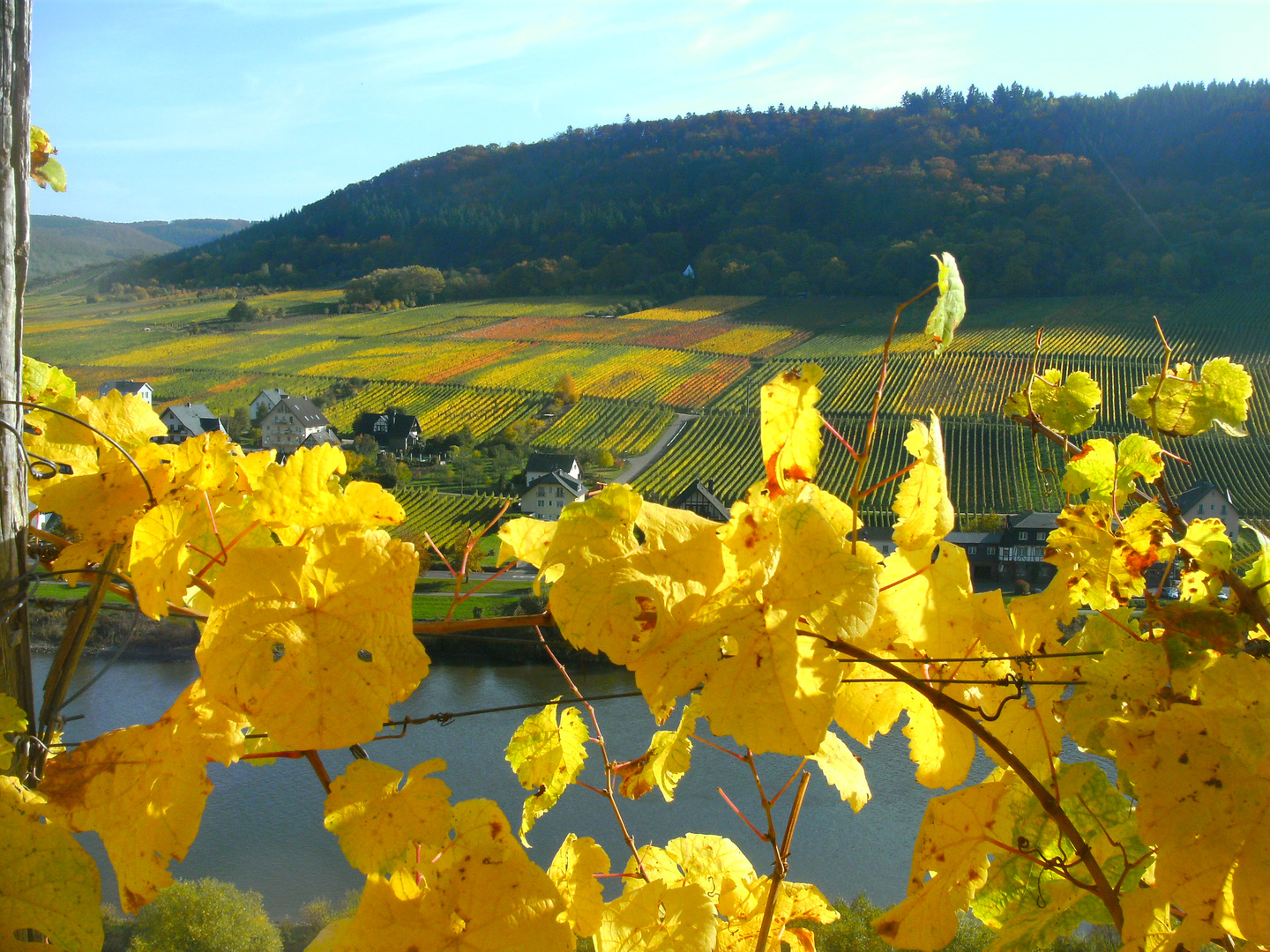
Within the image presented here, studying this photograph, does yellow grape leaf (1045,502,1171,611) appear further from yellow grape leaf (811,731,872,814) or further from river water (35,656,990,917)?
river water (35,656,990,917)

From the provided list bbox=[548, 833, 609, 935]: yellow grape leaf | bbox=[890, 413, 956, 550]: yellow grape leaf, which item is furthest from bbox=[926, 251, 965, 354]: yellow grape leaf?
bbox=[548, 833, 609, 935]: yellow grape leaf

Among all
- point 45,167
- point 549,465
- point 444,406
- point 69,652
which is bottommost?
point 549,465

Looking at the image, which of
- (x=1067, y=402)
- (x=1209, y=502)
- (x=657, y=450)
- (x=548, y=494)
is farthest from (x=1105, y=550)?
(x=657, y=450)

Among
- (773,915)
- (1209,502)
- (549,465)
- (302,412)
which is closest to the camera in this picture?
(773,915)

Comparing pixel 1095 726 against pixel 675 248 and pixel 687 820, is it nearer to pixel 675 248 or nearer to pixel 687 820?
pixel 687 820

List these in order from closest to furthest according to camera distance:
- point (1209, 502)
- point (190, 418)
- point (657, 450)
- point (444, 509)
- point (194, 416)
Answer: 1. point (1209, 502)
2. point (444, 509)
3. point (190, 418)
4. point (194, 416)
5. point (657, 450)

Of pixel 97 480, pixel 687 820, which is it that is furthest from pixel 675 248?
pixel 97 480

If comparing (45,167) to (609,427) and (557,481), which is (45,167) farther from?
(609,427)

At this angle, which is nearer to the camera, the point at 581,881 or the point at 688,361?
the point at 581,881
